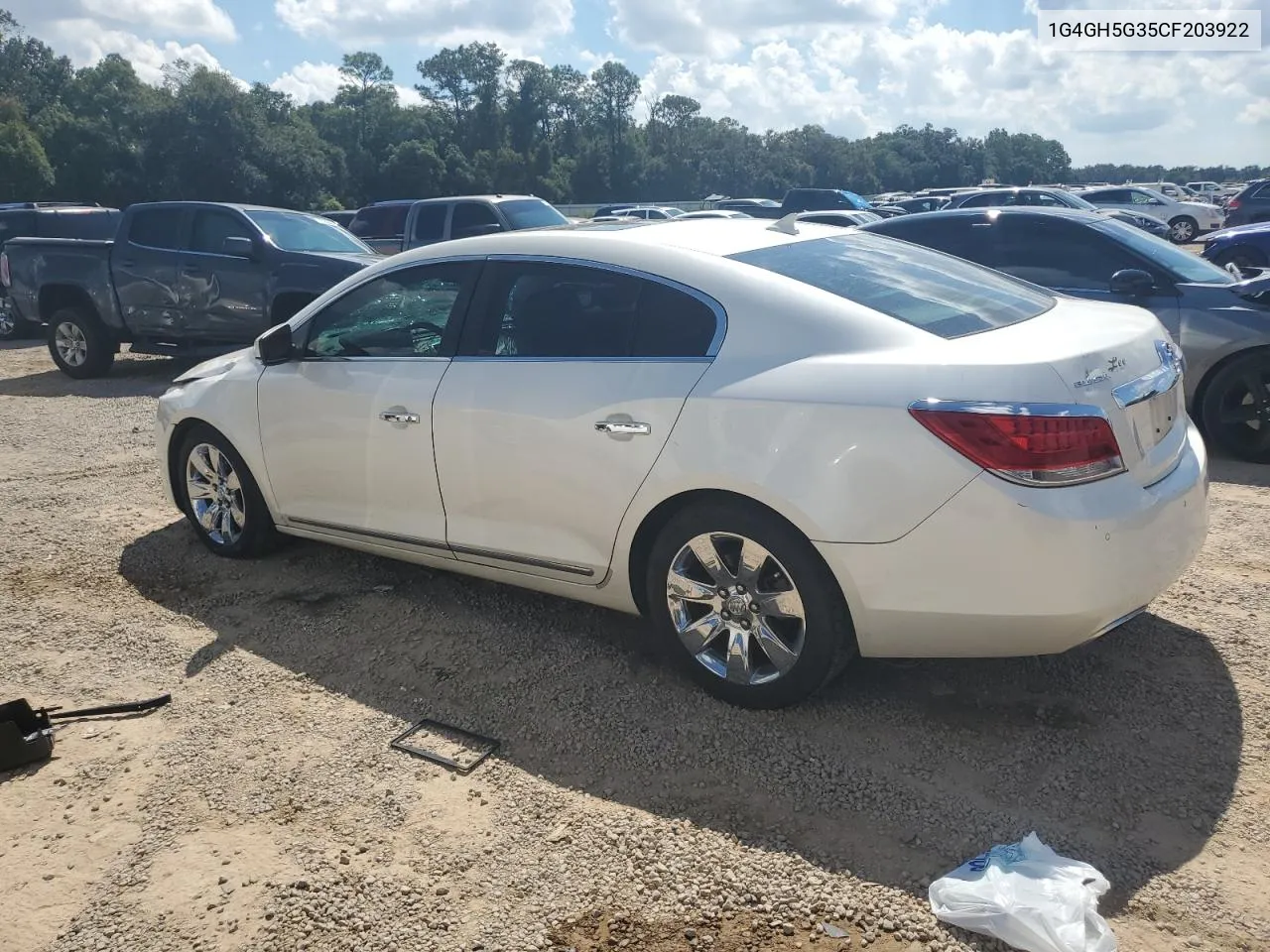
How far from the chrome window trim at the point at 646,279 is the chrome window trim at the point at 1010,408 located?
0.76 metres

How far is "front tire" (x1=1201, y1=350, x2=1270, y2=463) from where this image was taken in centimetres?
645

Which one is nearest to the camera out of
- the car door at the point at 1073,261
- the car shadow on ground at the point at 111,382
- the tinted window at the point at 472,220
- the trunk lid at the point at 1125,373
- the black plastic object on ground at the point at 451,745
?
the trunk lid at the point at 1125,373

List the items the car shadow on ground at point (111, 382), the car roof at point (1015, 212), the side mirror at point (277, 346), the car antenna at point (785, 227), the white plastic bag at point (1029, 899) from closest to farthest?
the white plastic bag at point (1029, 899)
the car antenna at point (785, 227)
the side mirror at point (277, 346)
the car roof at point (1015, 212)
the car shadow on ground at point (111, 382)

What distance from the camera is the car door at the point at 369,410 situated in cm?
428

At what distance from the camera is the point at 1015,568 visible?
9.89ft

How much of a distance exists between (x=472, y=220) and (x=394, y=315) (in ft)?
30.9

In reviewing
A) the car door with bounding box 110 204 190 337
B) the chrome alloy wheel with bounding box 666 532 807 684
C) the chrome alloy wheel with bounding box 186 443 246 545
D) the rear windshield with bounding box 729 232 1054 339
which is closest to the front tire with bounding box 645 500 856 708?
the chrome alloy wheel with bounding box 666 532 807 684

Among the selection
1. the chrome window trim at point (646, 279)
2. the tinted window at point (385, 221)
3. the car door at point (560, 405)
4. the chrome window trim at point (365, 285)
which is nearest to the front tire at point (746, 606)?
the car door at point (560, 405)

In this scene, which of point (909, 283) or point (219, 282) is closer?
point (909, 283)

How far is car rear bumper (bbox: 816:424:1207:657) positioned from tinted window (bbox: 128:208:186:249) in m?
10.0

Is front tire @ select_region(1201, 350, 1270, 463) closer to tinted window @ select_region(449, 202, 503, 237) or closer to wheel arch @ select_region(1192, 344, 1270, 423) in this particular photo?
wheel arch @ select_region(1192, 344, 1270, 423)

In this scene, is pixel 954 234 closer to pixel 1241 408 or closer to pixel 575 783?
pixel 1241 408

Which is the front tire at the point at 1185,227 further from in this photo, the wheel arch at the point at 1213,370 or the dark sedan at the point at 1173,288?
the wheel arch at the point at 1213,370

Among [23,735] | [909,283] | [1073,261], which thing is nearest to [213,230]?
[1073,261]
